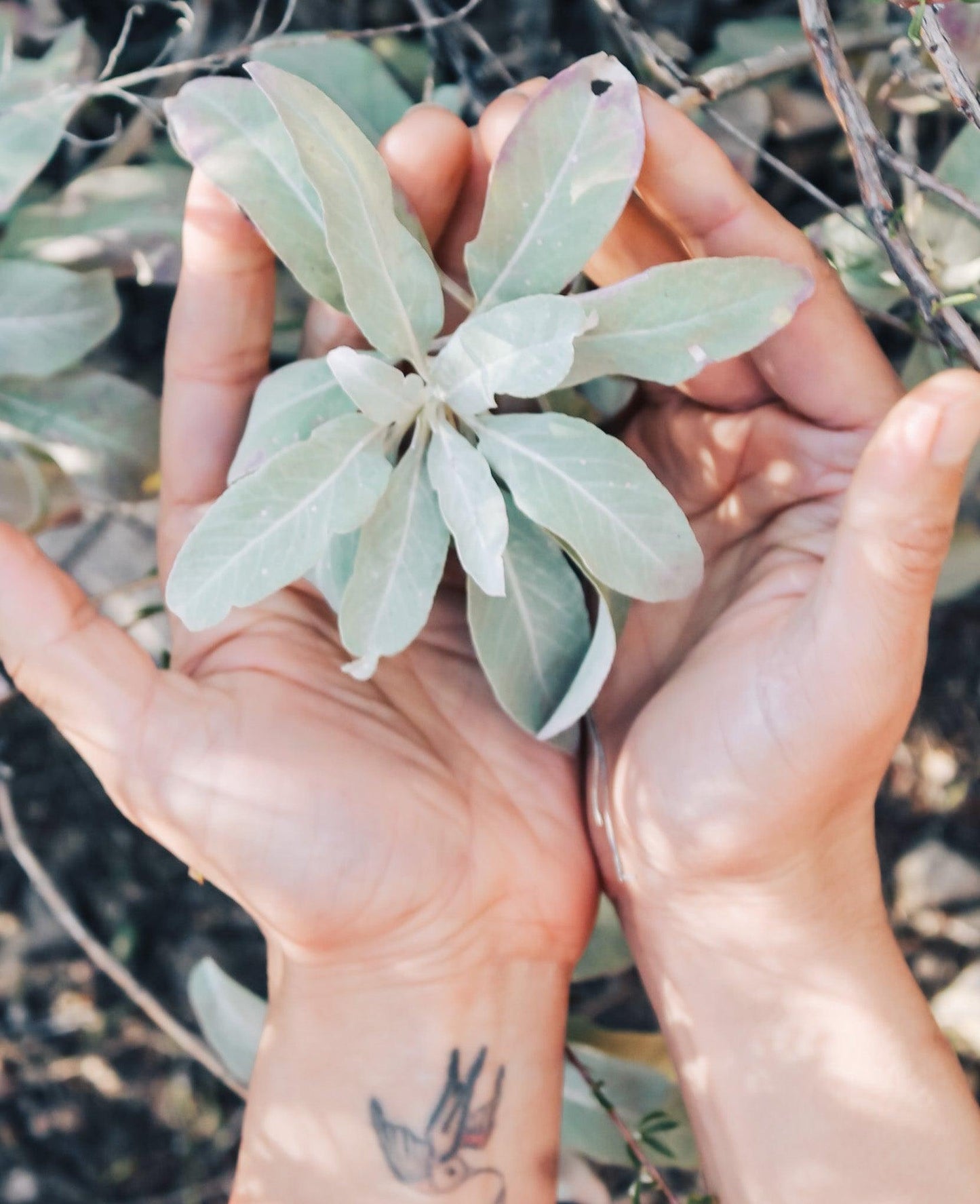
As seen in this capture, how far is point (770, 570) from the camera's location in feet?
3.28

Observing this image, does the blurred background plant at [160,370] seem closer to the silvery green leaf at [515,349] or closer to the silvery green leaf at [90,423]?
the silvery green leaf at [90,423]

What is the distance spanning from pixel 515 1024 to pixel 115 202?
3.47 ft

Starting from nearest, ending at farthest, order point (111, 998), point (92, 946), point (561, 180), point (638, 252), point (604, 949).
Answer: point (561, 180), point (638, 252), point (604, 949), point (92, 946), point (111, 998)

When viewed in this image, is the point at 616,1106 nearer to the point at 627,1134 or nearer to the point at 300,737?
the point at 627,1134

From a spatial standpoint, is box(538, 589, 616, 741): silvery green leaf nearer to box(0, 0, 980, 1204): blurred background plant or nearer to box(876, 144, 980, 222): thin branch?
box(0, 0, 980, 1204): blurred background plant

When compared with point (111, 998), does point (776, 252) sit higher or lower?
higher

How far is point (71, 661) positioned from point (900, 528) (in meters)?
0.70

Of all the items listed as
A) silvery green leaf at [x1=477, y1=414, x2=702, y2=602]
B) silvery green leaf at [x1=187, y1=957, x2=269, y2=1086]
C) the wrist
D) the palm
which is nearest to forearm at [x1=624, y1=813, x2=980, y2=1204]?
the wrist

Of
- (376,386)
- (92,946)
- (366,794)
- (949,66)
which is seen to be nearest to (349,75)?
(376,386)

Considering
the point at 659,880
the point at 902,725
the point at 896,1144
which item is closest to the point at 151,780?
the point at 659,880

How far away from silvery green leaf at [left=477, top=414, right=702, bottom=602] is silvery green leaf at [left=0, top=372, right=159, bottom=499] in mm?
596

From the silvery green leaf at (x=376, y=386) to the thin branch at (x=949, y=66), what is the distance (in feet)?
1.54

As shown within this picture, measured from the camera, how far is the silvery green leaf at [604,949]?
1350mm

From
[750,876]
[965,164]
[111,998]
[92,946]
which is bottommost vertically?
[111,998]
